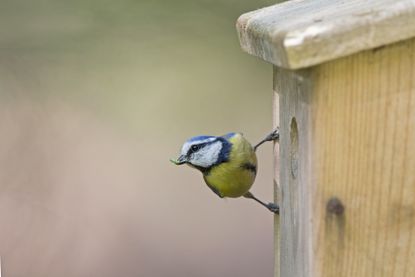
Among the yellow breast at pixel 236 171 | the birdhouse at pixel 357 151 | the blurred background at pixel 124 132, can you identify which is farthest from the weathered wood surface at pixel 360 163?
the blurred background at pixel 124 132

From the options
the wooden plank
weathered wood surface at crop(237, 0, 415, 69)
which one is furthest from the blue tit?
weathered wood surface at crop(237, 0, 415, 69)

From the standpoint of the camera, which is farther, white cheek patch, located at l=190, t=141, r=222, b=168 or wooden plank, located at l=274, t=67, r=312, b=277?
white cheek patch, located at l=190, t=141, r=222, b=168

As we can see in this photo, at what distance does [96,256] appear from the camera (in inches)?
201

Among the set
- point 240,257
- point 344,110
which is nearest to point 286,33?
point 344,110

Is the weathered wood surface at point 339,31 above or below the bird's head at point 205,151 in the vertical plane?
above

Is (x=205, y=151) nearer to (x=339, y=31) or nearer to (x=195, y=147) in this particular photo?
(x=195, y=147)

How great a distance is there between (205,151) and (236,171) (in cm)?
13

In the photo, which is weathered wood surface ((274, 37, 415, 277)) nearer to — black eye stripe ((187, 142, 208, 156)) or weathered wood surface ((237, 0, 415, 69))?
weathered wood surface ((237, 0, 415, 69))

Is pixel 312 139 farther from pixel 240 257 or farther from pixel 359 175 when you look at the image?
pixel 240 257

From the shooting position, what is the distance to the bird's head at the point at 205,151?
3.30 meters

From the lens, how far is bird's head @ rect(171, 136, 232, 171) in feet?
10.8

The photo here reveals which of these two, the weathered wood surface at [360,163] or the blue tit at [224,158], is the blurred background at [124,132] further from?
the weathered wood surface at [360,163]

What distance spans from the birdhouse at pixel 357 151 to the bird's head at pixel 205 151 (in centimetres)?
143

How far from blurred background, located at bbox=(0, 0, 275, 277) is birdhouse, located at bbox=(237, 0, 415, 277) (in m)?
3.06
